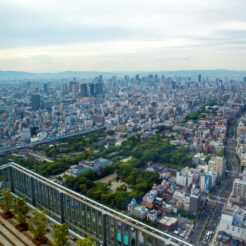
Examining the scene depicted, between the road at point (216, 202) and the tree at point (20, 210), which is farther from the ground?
the tree at point (20, 210)

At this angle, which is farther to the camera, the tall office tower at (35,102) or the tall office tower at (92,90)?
the tall office tower at (92,90)

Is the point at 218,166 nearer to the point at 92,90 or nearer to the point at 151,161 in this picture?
the point at 151,161

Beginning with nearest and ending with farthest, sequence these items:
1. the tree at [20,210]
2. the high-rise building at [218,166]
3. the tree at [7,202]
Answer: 1. the tree at [20,210]
2. the tree at [7,202]
3. the high-rise building at [218,166]

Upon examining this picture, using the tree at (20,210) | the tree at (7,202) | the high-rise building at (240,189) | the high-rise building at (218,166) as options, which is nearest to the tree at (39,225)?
the tree at (20,210)

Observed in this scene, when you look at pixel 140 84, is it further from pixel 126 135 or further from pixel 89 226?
pixel 89 226

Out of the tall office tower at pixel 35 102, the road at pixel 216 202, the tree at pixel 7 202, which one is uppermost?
the tree at pixel 7 202

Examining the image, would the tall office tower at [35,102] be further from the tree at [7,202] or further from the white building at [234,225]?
the white building at [234,225]

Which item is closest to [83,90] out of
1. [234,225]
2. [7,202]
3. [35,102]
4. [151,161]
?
[35,102]

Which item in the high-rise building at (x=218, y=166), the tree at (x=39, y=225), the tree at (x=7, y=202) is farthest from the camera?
the high-rise building at (x=218, y=166)

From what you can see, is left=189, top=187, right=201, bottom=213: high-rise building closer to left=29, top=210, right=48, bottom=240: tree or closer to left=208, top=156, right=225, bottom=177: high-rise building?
left=208, top=156, right=225, bottom=177: high-rise building
